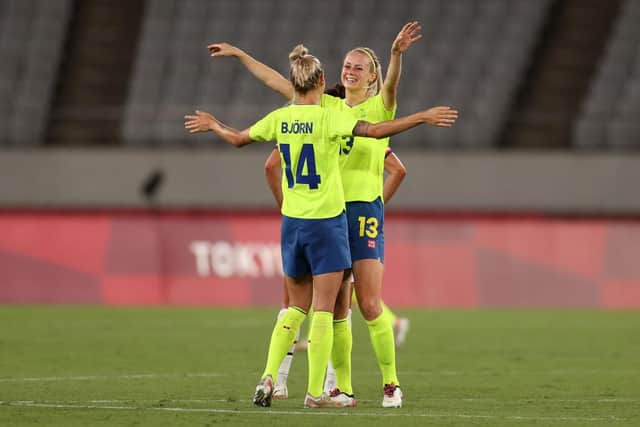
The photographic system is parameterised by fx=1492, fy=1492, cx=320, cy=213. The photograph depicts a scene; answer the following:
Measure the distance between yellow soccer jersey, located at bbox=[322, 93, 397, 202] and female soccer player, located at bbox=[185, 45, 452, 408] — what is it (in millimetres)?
436

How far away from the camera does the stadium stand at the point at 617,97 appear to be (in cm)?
2328

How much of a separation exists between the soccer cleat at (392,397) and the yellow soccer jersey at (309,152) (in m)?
1.05

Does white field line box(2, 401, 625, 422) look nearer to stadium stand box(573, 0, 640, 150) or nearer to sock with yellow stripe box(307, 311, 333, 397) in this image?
sock with yellow stripe box(307, 311, 333, 397)

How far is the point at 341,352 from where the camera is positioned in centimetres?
870

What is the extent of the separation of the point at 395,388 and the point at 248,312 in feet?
37.5

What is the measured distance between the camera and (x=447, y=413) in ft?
26.6

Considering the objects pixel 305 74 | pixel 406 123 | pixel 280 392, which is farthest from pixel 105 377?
pixel 406 123

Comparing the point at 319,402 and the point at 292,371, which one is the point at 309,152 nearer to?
the point at 319,402

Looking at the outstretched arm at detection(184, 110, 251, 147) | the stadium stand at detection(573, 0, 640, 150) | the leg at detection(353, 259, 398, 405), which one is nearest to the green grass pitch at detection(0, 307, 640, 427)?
the leg at detection(353, 259, 398, 405)

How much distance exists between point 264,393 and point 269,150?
14.7 meters

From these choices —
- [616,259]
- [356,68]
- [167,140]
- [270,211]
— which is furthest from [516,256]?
[356,68]

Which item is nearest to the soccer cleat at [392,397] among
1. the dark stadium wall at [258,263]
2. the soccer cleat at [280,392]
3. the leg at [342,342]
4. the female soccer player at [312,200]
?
the leg at [342,342]

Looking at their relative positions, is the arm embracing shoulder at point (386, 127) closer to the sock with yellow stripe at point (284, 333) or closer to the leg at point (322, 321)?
the leg at point (322, 321)

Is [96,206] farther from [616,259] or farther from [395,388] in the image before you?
[395,388]
